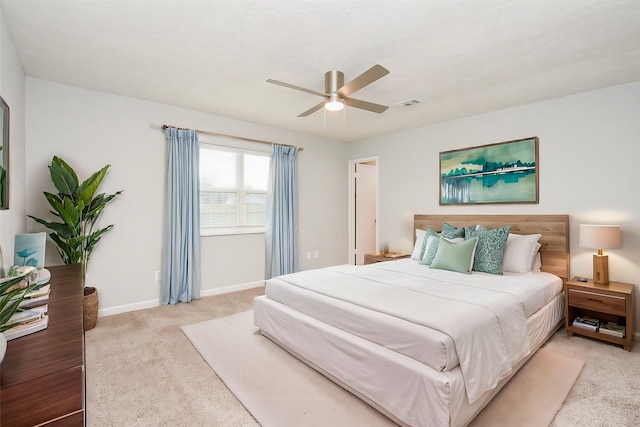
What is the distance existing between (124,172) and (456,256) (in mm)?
3974

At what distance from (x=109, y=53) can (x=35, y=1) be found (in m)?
0.65

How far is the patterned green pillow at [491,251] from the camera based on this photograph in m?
3.34

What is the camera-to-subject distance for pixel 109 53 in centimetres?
263

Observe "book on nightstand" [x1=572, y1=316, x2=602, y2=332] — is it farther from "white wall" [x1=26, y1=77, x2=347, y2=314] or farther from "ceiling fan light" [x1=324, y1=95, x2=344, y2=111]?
"white wall" [x1=26, y1=77, x2=347, y2=314]

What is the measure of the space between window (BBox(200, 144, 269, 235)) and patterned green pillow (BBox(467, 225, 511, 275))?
3105mm

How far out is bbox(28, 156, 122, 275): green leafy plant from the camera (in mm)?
3021

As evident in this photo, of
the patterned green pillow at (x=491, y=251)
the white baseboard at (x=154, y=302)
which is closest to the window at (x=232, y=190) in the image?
the white baseboard at (x=154, y=302)

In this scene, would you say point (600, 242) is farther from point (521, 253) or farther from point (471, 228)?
point (471, 228)

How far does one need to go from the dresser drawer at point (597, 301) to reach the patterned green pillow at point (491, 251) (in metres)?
0.69

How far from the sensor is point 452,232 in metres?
3.95

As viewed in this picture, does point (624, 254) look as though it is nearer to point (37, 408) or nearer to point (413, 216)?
point (413, 216)

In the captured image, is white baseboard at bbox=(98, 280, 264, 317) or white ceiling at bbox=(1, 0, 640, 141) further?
white baseboard at bbox=(98, 280, 264, 317)

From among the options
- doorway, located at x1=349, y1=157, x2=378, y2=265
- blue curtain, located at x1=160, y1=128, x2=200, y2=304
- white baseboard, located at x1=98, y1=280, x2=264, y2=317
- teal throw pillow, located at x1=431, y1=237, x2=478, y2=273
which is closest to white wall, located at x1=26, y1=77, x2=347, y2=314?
white baseboard, located at x1=98, y1=280, x2=264, y2=317

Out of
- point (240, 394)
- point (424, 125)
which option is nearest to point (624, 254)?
point (424, 125)
